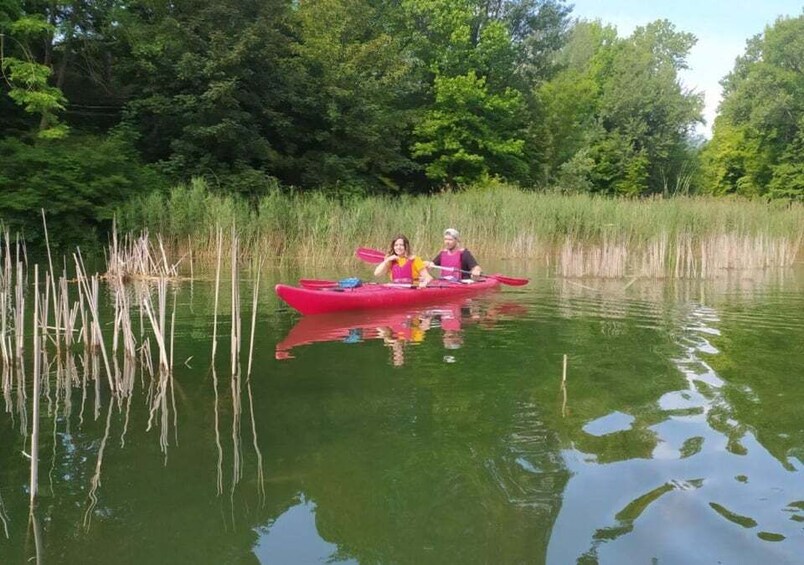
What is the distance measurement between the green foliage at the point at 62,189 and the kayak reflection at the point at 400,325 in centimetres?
925

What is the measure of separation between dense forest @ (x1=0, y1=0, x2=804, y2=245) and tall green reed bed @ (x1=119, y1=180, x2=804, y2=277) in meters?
1.53

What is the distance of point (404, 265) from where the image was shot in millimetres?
8883

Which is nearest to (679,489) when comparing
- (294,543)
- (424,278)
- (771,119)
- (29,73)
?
(294,543)

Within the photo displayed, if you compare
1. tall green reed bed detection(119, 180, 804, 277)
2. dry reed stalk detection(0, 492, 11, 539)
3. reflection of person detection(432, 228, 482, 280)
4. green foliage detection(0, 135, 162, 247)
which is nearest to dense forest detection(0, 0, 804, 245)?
green foliage detection(0, 135, 162, 247)

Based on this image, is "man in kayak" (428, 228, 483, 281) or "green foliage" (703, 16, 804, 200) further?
"green foliage" (703, 16, 804, 200)

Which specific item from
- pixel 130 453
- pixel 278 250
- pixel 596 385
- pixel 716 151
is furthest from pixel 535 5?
pixel 130 453

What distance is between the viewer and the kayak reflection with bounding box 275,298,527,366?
20.5 feet

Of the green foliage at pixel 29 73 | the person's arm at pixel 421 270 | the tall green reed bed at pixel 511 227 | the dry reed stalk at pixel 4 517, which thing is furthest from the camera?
the green foliage at pixel 29 73

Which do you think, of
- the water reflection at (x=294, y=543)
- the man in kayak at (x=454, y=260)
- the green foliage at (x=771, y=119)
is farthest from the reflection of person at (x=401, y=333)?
the green foliage at (x=771, y=119)

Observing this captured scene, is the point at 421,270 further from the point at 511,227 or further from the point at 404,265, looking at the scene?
the point at 511,227

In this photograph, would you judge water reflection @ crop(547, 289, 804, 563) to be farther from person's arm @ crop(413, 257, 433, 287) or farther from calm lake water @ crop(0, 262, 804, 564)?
person's arm @ crop(413, 257, 433, 287)

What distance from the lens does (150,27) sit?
19.0 metres

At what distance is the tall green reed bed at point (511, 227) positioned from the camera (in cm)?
1298

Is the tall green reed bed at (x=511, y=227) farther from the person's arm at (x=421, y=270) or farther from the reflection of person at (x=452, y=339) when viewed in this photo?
the reflection of person at (x=452, y=339)
